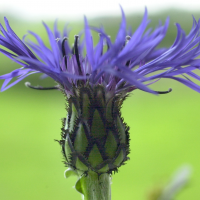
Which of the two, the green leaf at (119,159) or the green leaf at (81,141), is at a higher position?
the green leaf at (81,141)

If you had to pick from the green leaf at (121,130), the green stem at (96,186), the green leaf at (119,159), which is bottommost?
the green stem at (96,186)

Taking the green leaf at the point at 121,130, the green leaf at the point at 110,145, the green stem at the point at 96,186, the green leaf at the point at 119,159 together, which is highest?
the green leaf at the point at 121,130

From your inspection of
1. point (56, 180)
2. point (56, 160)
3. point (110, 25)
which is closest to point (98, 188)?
point (56, 180)

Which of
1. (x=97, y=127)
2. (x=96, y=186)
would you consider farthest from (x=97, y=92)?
(x=96, y=186)

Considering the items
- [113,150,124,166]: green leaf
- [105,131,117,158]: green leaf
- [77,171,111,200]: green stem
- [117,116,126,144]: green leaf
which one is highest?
[117,116,126,144]: green leaf

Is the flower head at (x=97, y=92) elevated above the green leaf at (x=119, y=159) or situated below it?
above
